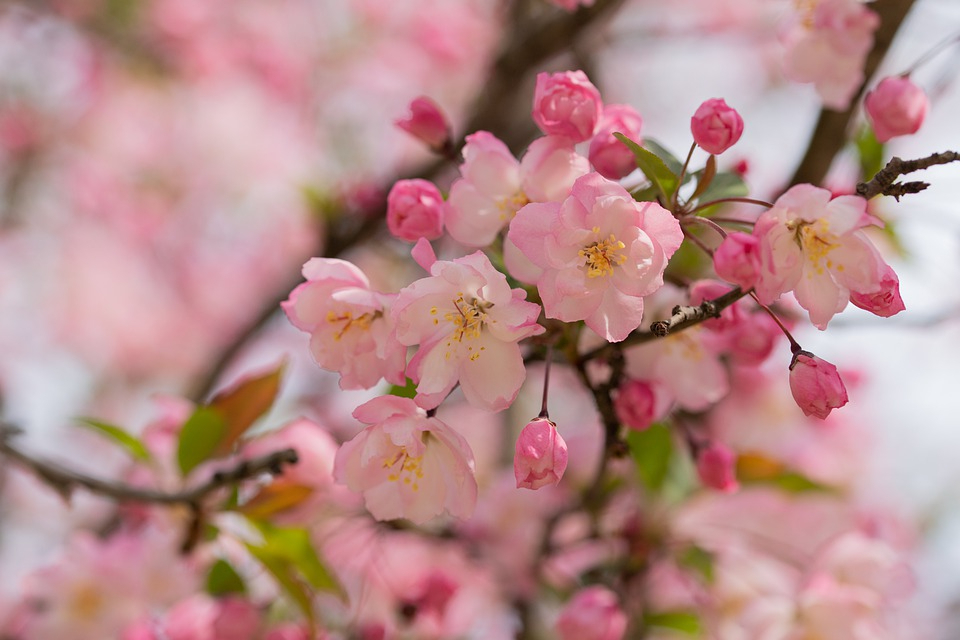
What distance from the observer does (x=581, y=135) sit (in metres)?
0.86

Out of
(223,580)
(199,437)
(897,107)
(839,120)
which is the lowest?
(223,580)

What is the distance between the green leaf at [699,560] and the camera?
4.76ft

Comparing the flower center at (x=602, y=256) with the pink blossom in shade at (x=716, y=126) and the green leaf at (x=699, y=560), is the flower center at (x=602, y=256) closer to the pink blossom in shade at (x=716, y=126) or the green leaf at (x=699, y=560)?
the pink blossom in shade at (x=716, y=126)

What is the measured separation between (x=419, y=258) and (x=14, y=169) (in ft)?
14.3

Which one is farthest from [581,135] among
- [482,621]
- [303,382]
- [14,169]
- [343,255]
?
[14,169]

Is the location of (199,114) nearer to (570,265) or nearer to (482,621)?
(482,621)

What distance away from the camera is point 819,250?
0.81m

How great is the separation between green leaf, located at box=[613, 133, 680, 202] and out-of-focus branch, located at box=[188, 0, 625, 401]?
2.76ft

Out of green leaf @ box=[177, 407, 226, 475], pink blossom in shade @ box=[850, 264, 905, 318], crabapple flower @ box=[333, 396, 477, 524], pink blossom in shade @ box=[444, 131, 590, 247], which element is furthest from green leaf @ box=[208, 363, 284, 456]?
pink blossom in shade @ box=[850, 264, 905, 318]

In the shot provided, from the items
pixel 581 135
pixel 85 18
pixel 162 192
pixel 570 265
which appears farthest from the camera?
pixel 162 192

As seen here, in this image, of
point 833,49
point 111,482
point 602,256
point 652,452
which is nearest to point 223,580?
point 111,482

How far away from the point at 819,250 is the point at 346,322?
497 mm

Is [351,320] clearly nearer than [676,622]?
Yes

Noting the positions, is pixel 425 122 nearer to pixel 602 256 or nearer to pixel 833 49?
pixel 602 256
